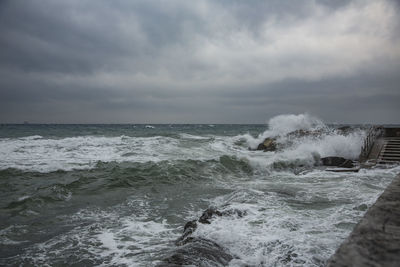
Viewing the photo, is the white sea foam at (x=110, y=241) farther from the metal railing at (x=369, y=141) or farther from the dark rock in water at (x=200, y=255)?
the metal railing at (x=369, y=141)

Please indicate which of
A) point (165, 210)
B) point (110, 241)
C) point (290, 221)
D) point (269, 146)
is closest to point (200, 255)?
point (110, 241)

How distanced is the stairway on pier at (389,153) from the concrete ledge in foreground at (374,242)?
11.5m

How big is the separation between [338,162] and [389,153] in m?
2.64

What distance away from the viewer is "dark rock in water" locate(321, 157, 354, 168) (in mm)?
11445

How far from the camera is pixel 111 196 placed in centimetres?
731

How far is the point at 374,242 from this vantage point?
1.45 meters

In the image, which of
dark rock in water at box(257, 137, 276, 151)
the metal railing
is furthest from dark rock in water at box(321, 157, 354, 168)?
dark rock in water at box(257, 137, 276, 151)

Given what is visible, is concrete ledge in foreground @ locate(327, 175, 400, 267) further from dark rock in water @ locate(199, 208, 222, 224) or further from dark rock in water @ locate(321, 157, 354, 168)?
dark rock in water @ locate(321, 157, 354, 168)

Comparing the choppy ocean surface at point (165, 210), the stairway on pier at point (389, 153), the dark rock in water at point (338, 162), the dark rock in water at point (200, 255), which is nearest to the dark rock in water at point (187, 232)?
the choppy ocean surface at point (165, 210)

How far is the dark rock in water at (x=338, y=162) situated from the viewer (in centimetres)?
1145

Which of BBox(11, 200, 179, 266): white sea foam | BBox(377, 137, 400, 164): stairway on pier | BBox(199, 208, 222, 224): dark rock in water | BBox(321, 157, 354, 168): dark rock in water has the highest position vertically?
BBox(377, 137, 400, 164): stairway on pier

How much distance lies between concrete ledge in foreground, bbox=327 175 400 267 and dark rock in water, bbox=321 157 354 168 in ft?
35.5

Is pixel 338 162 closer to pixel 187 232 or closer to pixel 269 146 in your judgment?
pixel 269 146

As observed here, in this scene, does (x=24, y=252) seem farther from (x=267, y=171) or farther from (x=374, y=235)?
(x=267, y=171)
